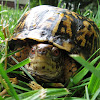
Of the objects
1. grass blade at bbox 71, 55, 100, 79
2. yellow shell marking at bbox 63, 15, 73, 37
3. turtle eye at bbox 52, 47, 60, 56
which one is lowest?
turtle eye at bbox 52, 47, 60, 56

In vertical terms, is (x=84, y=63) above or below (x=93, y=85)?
above

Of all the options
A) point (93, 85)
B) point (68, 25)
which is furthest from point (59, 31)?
point (93, 85)

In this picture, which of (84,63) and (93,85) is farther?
(93,85)

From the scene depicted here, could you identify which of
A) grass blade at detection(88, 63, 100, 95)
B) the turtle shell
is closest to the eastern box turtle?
the turtle shell

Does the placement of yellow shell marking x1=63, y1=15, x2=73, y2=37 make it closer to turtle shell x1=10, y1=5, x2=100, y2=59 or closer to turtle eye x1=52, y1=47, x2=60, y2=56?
turtle shell x1=10, y1=5, x2=100, y2=59

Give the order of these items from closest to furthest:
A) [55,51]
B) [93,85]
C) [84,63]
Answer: [84,63]
[93,85]
[55,51]

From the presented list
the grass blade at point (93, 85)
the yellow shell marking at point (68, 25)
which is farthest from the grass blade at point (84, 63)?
the yellow shell marking at point (68, 25)

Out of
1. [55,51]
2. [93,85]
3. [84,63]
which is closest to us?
[84,63]

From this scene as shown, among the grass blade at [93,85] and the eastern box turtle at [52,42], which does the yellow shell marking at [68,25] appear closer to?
the eastern box turtle at [52,42]

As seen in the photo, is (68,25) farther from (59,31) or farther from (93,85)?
(93,85)
